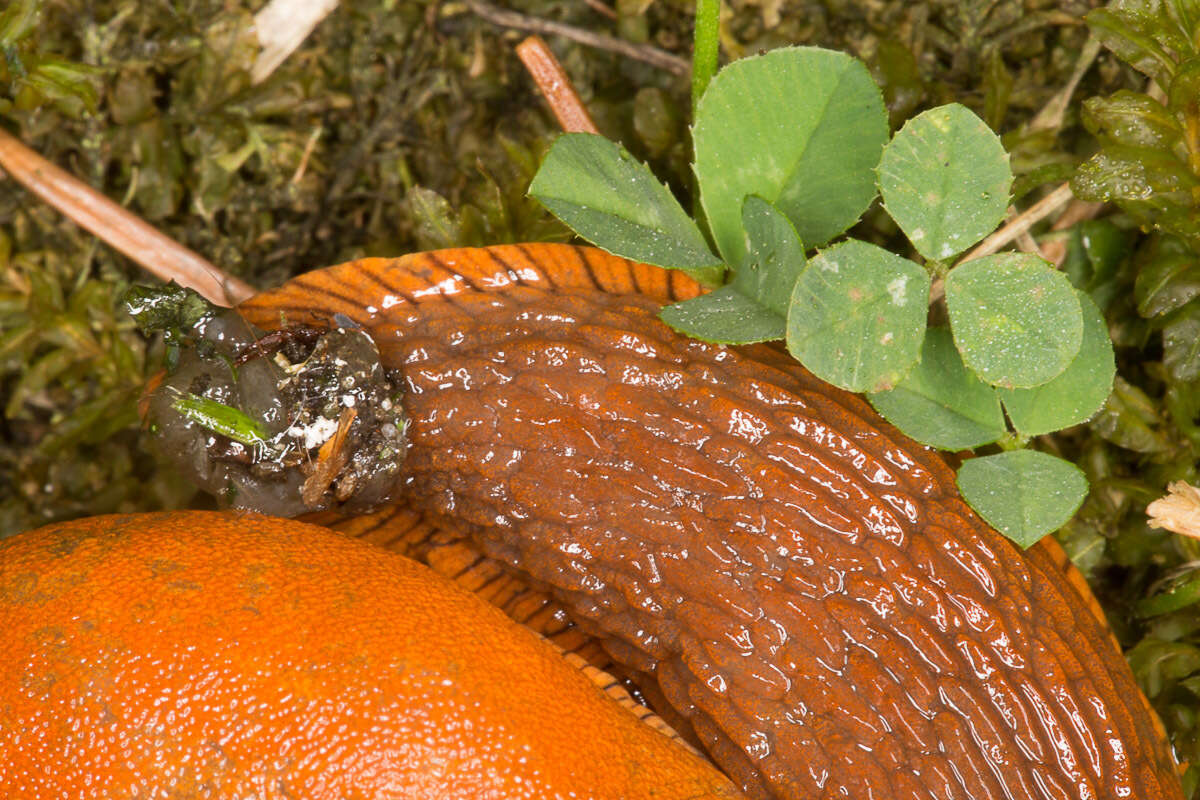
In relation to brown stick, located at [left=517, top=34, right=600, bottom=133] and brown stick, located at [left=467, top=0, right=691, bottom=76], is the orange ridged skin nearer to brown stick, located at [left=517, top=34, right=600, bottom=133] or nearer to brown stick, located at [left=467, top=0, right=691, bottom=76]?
brown stick, located at [left=517, top=34, right=600, bottom=133]

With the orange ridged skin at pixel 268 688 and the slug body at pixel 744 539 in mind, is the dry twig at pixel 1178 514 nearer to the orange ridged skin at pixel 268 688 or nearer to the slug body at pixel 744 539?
the slug body at pixel 744 539

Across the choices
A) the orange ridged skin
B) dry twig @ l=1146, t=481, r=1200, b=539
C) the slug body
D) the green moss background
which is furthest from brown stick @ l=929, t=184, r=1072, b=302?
the orange ridged skin

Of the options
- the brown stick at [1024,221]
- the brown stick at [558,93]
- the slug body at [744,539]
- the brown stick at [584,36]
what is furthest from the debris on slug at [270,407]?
the brown stick at [1024,221]

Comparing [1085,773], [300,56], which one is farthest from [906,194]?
[300,56]

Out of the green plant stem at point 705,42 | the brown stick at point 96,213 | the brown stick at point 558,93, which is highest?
the green plant stem at point 705,42

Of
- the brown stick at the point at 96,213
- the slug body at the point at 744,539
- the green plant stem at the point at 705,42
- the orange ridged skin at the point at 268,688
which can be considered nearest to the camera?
the orange ridged skin at the point at 268,688

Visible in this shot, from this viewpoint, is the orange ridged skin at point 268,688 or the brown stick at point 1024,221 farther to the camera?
the brown stick at point 1024,221

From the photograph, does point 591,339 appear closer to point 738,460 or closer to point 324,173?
point 738,460
